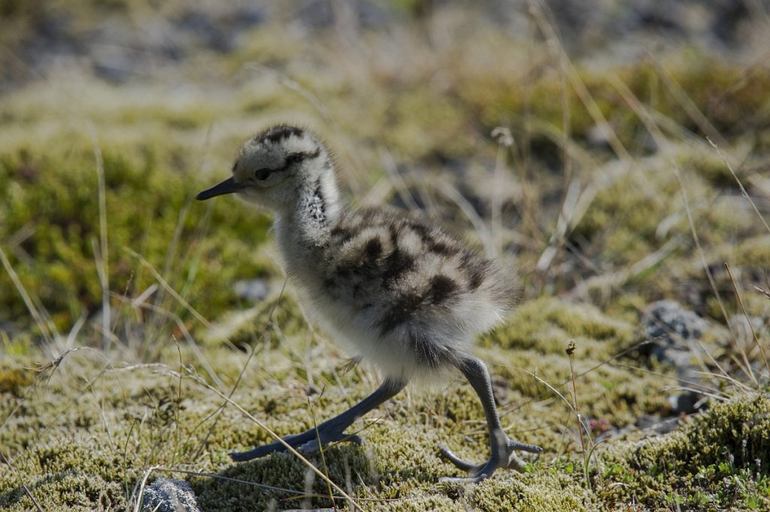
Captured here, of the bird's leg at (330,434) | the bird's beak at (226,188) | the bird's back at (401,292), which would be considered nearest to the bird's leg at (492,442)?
the bird's back at (401,292)

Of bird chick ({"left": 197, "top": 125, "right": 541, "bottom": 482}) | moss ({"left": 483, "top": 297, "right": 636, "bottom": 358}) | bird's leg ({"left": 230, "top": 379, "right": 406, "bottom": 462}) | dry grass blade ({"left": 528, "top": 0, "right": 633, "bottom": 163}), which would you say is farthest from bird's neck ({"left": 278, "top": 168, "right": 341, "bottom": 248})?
dry grass blade ({"left": 528, "top": 0, "right": 633, "bottom": 163})

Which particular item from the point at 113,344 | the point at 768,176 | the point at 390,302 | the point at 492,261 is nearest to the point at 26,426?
the point at 113,344

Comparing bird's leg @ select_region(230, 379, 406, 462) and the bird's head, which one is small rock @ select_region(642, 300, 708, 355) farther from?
the bird's head

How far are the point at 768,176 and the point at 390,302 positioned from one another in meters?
4.35

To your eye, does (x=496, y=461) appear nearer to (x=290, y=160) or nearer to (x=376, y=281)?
(x=376, y=281)

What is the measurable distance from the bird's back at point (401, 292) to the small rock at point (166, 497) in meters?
1.00

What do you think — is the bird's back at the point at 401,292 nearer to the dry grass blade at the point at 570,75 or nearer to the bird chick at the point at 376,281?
the bird chick at the point at 376,281

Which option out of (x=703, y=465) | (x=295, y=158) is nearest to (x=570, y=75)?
(x=295, y=158)

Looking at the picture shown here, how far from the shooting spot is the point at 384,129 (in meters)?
7.82

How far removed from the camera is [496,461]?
3.45 m

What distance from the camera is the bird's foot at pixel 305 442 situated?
3.58m

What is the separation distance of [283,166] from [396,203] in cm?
326

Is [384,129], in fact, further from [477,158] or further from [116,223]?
[116,223]

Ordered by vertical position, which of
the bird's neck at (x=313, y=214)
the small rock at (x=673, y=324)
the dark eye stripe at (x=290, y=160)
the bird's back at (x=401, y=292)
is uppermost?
the dark eye stripe at (x=290, y=160)
